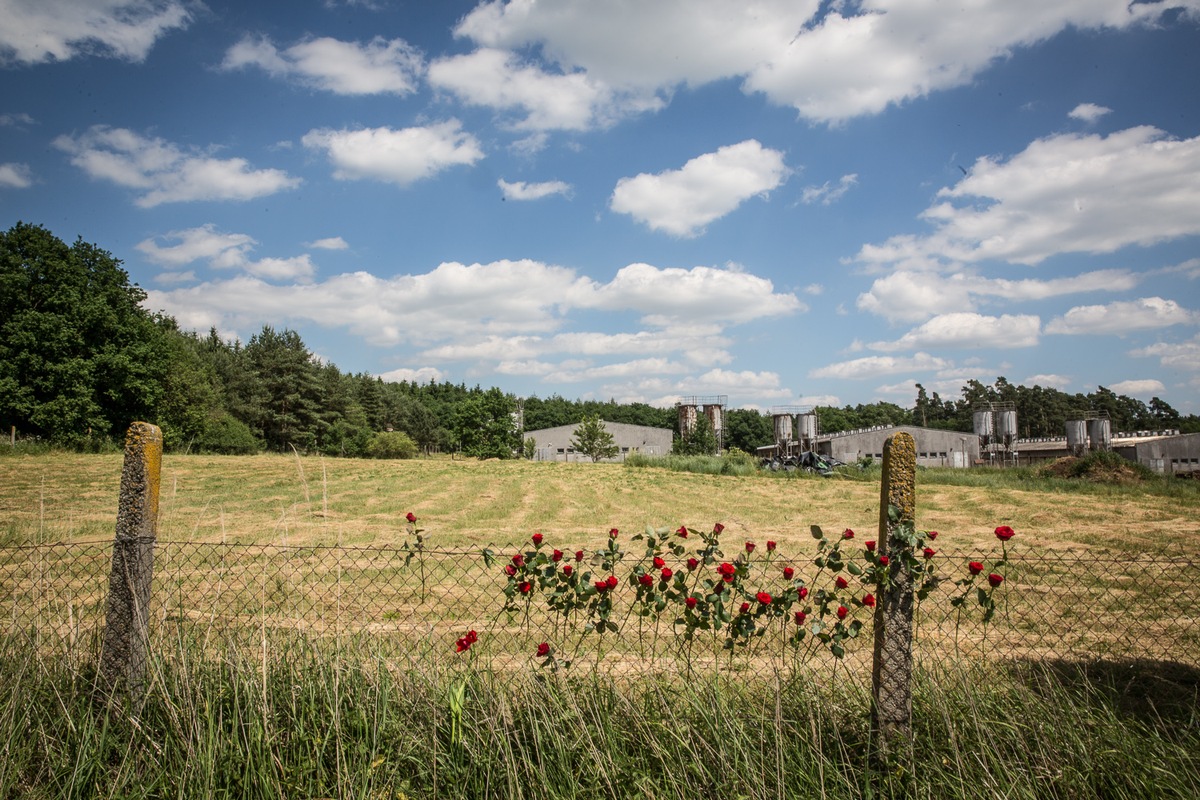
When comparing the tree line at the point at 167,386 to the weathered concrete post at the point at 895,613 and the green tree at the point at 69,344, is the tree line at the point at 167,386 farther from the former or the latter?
the weathered concrete post at the point at 895,613

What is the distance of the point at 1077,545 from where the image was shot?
448 inches

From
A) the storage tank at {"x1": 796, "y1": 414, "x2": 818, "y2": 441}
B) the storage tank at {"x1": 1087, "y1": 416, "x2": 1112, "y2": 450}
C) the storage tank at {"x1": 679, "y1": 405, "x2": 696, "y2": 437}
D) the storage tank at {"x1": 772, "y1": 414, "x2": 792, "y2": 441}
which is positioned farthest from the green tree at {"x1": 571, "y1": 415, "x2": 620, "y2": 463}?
the storage tank at {"x1": 1087, "y1": 416, "x2": 1112, "y2": 450}

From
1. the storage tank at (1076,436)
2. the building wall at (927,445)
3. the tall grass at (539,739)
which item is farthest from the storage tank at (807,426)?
the tall grass at (539,739)

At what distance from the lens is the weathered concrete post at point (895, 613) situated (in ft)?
9.27

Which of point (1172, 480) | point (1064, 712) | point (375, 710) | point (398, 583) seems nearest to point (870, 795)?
point (1064, 712)

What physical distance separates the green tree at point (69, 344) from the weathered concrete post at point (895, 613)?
35503 mm

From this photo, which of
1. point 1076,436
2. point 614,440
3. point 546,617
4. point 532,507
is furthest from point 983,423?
point 546,617

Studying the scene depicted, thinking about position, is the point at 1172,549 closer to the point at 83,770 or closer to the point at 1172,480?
the point at 83,770

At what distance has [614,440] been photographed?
6425 cm

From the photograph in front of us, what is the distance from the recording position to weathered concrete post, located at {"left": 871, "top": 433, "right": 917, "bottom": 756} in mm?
2826

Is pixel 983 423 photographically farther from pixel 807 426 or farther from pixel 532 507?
pixel 532 507

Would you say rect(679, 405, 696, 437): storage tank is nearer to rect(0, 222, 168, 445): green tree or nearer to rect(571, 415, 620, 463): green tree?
rect(571, 415, 620, 463): green tree

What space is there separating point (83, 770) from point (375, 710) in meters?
1.25

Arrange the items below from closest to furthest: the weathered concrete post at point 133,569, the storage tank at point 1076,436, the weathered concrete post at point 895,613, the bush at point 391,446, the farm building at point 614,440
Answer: the weathered concrete post at point 895,613 → the weathered concrete post at point 133,569 → the storage tank at point 1076,436 → the bush at point 391,446 → the farm building at point 614,440
